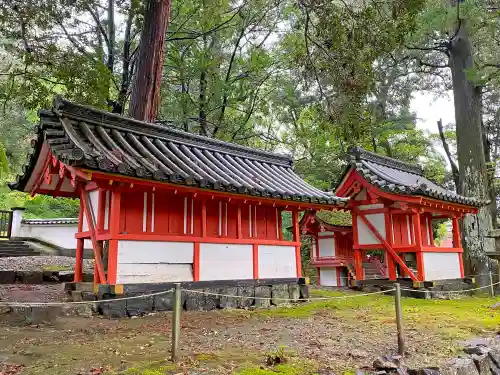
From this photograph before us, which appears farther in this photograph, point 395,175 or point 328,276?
point 328,276

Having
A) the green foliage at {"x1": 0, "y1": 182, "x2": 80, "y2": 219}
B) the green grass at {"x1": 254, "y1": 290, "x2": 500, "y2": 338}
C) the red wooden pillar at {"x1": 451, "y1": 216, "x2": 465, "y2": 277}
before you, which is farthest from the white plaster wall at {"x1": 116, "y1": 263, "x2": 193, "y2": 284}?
the green foliage at {"x1": 0, "y1": 182, "x2": 80, "y2": 219}

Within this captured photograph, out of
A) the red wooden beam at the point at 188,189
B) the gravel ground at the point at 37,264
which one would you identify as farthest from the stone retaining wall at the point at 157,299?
the gravel ground at the point at 37,264

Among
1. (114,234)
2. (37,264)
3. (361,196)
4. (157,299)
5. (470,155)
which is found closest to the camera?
(114,234)

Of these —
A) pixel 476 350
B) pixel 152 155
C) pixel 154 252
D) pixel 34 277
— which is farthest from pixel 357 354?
pixel 34 277

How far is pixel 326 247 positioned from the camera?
16.6 meters

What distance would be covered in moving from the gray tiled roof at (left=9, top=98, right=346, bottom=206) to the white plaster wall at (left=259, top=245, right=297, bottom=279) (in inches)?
62.8

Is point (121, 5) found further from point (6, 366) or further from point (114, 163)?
point (6, 366)

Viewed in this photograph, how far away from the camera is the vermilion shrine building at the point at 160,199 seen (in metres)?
7.70

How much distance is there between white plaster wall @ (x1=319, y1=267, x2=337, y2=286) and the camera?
649 inches

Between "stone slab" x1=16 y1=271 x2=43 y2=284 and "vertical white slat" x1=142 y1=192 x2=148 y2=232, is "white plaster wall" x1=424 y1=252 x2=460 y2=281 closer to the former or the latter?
"vertical white slat" x1=142 y1=192 x2=148 y2=232

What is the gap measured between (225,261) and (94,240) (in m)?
3.07

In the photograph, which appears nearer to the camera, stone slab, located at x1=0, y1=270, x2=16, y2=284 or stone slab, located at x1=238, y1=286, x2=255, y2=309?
stone slab, located at x1=238, y1=286, x2=255, y2=309

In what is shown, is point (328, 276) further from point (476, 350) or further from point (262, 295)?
point (476, 350)

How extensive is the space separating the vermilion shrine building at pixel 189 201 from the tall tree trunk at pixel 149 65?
1.29 metres
